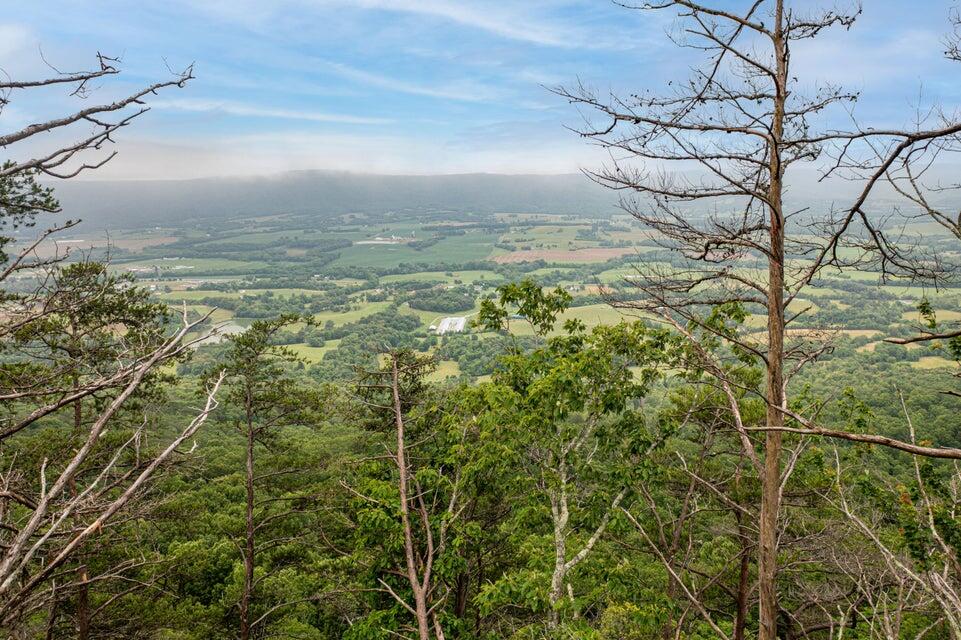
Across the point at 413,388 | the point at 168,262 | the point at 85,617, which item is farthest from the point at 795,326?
the point at 168,262

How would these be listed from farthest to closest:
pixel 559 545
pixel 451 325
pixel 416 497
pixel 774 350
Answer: pixel 451 325 → pixel 559 545 → pixel 416 497 → pixel 774 350

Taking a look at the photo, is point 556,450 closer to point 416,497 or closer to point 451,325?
point 416,497

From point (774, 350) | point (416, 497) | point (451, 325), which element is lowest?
point (451, 325)

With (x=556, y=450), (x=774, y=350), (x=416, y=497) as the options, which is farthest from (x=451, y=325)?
(x=774, y=350)

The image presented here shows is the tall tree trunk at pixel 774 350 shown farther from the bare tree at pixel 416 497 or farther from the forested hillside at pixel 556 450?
the bare tree at pixel 416 497

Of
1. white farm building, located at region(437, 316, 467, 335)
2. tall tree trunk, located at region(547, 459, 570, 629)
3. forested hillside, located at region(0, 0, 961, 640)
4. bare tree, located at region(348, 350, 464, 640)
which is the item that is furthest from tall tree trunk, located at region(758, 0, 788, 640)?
white farm building, located at region(437, 316, 467, 335)

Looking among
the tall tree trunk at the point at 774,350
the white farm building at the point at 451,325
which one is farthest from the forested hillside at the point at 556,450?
the white farm building at the point at 451,325

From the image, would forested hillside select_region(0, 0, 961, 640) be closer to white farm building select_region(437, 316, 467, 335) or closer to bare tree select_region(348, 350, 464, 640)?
bare tree select_region(348, 350, 464, 640)

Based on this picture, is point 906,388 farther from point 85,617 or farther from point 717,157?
point 85,617
